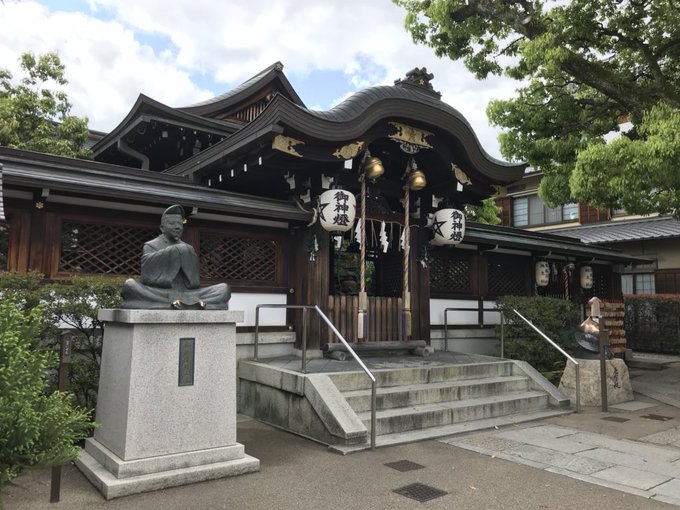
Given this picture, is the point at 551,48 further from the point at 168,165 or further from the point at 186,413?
the point at 168,165

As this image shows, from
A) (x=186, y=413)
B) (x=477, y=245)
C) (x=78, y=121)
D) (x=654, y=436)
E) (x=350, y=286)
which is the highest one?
(x=78, y=121)

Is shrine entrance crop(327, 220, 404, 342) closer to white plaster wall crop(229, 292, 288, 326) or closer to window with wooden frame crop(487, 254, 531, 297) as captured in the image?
white plaster wall crop(229, 292, 288, 326)

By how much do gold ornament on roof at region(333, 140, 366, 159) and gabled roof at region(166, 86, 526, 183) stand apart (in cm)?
21

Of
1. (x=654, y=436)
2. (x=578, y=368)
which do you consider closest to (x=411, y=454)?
(x=654, y=436)

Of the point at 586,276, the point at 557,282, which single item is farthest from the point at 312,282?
the point at 586,276

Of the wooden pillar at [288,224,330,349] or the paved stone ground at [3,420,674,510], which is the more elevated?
the wooden pillar at [288,224,330,349]

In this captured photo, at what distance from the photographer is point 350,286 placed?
13.5 meters

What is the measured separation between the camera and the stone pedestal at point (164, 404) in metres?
4.53

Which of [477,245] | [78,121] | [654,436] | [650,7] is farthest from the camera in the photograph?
[78,121]

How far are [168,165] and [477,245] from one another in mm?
8500

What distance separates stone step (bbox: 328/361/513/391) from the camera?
22.6ft

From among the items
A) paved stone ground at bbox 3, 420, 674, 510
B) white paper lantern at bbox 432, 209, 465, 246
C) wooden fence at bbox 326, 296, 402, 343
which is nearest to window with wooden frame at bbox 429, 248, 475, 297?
white paper lantern at bbox 432, 209, 465, 246

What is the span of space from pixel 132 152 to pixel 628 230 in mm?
17131

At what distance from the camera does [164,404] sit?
470 cm
